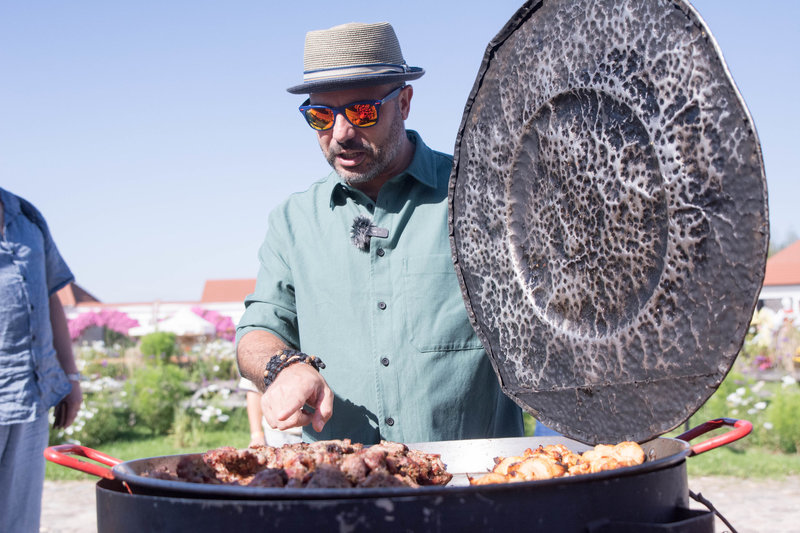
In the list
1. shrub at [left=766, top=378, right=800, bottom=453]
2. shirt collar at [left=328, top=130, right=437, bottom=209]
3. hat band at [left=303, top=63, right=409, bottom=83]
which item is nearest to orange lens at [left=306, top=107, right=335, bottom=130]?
hat band at [left=303, top=63, right=409, bottom=83]

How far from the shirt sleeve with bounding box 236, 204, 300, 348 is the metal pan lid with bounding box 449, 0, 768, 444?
2.72 feet

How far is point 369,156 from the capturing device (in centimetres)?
262

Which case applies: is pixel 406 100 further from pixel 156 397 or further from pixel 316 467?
pixel 156 397

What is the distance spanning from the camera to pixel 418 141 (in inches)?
114

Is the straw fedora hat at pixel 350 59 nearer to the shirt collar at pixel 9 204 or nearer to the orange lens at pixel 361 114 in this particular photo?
the orange lens at pixel 361 114

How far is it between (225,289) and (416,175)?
42.8 m

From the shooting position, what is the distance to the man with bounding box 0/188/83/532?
392 centimetres

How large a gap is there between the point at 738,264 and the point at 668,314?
0.74 feet

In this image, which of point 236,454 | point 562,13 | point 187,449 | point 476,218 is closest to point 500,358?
point 476,218

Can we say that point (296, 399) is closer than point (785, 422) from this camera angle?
Yes

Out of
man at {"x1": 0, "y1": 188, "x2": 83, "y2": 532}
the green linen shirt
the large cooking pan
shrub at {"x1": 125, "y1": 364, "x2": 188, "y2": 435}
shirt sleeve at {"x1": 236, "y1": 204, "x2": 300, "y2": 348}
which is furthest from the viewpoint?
shrub at {"x1": 125, "y1": 364, "x2": 188, "y2": 435}

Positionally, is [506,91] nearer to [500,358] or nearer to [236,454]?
[500,358]

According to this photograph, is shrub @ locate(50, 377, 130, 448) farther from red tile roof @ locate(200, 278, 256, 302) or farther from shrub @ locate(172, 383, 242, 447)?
red tile roof @ locate(200, 278, 256, 302)

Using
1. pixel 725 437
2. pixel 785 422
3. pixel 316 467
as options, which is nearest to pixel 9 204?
pixel 316 467
